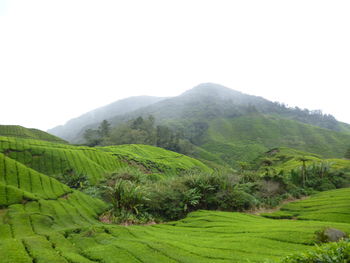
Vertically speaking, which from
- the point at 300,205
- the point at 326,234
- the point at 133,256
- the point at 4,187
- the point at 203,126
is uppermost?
the point at 203,126

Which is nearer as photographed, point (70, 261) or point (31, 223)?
point (70, 261)

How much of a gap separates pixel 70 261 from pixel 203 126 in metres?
167

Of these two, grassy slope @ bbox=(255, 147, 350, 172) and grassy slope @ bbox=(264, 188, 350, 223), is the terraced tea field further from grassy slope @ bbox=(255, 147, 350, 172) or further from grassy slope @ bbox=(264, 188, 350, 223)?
grassy slope @ bbox=(255, 147, 350, 172)

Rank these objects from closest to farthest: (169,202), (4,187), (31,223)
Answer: (31,223)
(4,187)
(169,202)

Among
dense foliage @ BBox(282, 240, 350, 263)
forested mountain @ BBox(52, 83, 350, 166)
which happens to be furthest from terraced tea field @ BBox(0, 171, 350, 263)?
forested mountain @ BBox(52, 83, 350, 166)

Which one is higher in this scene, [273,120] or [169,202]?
[273,120]

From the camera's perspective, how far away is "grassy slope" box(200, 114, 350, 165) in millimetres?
115719

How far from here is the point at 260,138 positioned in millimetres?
142375

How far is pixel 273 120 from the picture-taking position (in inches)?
6816

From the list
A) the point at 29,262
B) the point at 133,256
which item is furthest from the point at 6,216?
the point at 133,256

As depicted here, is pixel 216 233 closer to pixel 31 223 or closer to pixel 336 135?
pixel 31 223

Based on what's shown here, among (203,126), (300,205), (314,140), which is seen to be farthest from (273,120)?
(300,205)

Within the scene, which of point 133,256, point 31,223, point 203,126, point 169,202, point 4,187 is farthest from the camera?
point 203,126

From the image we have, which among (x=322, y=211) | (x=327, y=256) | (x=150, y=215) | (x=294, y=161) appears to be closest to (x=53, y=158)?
(x=150, y=215)
